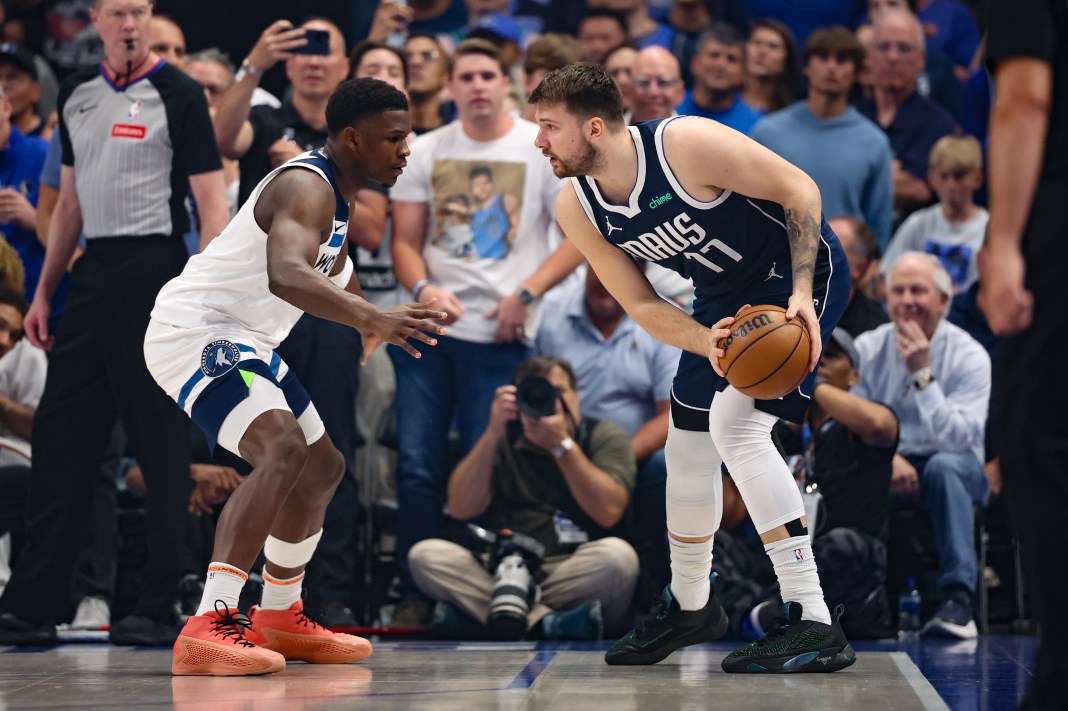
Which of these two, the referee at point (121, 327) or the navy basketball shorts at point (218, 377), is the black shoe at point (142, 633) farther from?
the navy basketball shorts at point (218, 377)

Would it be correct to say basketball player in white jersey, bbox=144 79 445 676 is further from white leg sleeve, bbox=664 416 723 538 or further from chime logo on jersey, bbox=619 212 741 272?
white leg sleeve, bbox=664 416 723 538

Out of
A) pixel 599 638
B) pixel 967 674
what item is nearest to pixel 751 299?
pixel 967 674

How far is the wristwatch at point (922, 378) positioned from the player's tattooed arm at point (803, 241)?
2.66 meters

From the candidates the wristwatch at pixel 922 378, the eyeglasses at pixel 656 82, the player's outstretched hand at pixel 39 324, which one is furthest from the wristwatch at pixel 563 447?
the player's outstretched hand at pixel 39 324

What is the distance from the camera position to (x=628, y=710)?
371 centimetres

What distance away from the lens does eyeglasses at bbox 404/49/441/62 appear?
328 inches

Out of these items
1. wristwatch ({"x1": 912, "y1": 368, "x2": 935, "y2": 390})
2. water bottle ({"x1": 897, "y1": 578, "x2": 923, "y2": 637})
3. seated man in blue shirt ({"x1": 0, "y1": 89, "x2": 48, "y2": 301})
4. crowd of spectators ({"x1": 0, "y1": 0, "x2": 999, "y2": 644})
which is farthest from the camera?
seated man in blue shirt ({"x1": 0, "y1": 89, "x2": 48, "y2": 301})

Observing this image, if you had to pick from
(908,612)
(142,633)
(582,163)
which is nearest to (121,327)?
(142,633)

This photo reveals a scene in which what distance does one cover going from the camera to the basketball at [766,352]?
441 cm

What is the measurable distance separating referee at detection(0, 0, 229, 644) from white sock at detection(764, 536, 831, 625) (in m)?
3.00

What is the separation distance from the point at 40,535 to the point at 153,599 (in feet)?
2.03

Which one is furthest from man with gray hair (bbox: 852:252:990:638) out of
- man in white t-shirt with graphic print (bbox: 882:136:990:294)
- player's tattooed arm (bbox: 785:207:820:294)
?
player's tattooed arm (bbox: 785:207:820:294)

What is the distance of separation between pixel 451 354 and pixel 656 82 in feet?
7.01

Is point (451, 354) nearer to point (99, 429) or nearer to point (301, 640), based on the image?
point (99, 429)
